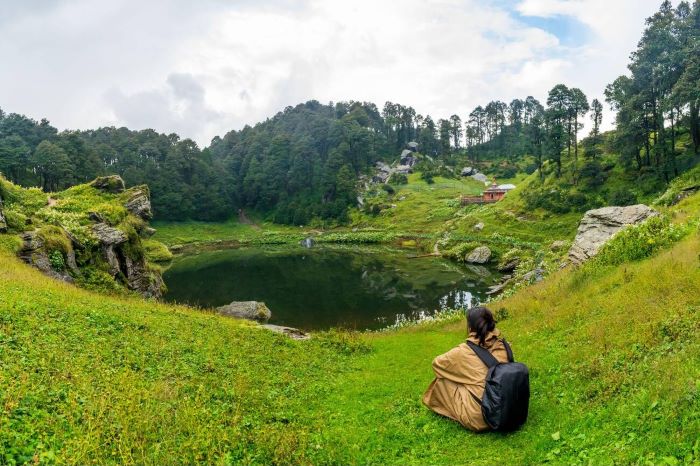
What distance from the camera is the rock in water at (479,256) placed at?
58.7 meters

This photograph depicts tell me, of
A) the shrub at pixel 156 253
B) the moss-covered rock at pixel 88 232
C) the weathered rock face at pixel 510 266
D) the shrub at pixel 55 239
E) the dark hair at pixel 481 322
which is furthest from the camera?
the shrub at pixel 156 253

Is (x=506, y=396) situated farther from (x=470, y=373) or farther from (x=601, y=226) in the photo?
(x=601, y=226)

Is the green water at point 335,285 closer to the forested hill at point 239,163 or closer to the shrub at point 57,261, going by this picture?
the shrub at point 57,261

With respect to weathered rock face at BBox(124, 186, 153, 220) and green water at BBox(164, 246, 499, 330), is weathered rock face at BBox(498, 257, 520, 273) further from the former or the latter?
weathered rock face at BBox(124, 186, 153, 220)

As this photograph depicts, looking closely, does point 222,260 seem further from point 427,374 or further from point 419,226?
point 427,374

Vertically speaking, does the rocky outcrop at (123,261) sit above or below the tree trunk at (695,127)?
below

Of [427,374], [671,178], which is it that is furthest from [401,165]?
[427,374]

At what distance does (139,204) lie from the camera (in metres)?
39.2

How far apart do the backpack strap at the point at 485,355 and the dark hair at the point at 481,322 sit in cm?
17

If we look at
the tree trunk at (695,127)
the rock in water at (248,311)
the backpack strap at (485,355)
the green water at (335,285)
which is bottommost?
the green water at (335,285)

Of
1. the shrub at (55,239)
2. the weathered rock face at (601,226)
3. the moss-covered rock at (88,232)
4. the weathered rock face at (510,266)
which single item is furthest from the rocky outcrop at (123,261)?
the weathered rock face at (510,266)

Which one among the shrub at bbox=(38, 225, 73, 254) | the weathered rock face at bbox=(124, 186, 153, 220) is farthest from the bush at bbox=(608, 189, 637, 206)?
the shrub at bbox=(38, 225, 73, 254)

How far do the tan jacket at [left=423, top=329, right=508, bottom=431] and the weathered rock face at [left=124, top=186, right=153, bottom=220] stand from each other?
36055 mm

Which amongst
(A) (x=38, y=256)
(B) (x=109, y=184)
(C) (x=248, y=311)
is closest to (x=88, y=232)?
(A) (x=38, y=256)
